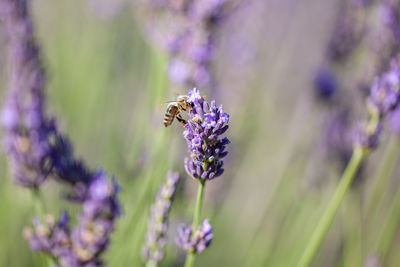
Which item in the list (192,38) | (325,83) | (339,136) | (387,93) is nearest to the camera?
(387,93)

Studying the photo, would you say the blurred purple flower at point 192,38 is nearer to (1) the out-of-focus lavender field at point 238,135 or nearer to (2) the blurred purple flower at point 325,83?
(1) the out-of-focus lavender field at point 238,135

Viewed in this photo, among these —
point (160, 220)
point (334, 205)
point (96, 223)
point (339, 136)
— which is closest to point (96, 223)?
point (96, 223)

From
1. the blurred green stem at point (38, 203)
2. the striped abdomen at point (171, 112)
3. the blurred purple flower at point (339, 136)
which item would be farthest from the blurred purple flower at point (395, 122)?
the blurred green stem at point (38, 203)

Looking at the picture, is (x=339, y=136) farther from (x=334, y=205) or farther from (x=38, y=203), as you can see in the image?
(x=38, y=203)

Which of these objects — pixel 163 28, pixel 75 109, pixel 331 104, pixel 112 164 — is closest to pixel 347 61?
pixel 331 104

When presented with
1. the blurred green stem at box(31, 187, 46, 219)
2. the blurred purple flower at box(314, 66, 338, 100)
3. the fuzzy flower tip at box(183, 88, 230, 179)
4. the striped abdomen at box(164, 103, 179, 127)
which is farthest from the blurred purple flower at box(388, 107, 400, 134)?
the blurred green stem at box(31, 187, 46, 219)
